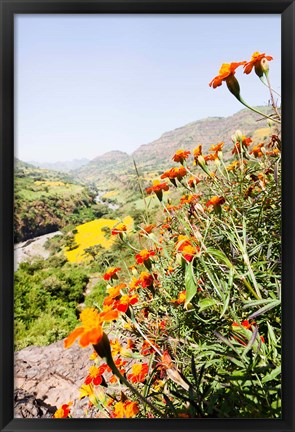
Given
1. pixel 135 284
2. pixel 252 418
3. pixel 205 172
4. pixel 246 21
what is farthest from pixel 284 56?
pixel 252 418

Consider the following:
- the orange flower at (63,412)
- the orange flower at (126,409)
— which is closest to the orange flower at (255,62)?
the orange flower at (126,409)

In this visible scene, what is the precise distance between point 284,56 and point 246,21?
21 centimetres

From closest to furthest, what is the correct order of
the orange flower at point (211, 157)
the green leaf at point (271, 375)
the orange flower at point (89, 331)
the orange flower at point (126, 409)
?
1. the orange flower at point (89, 331)
2. the green leaf at point (271, 375)
3. the orange flower at point (126, 409)
4. the orange flower at point (211, 157)

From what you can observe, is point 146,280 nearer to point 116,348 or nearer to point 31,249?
point 116,348

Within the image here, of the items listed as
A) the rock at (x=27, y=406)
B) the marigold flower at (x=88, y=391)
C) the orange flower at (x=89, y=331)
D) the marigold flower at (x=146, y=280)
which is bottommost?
the rock at (x=27, y=406)

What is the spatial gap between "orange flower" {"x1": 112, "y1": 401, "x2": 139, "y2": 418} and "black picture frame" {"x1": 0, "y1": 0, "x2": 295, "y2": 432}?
16 mm

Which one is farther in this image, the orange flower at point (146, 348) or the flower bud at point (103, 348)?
the orange flower at point (146, 348)

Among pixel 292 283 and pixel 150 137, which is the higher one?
pixel 150 137

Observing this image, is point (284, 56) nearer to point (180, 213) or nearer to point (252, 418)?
point (180, 213)

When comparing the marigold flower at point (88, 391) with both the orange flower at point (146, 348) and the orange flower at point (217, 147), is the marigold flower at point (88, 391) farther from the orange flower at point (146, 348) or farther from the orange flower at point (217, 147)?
the orange flower at point (217, 147)

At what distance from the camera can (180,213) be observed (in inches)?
48.7

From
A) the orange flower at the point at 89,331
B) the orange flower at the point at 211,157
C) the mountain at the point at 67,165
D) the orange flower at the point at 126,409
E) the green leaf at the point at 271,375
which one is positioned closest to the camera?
the orange flower at the point at 89,331

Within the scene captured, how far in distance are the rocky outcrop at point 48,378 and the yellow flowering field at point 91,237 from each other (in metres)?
0.28

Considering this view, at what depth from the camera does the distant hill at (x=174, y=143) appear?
1.32 meters
